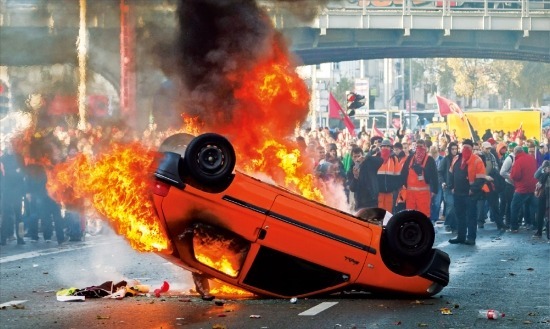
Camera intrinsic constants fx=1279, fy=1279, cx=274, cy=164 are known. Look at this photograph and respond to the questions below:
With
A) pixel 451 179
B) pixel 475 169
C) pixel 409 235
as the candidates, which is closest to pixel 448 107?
pixel 451 179

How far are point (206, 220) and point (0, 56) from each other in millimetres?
10430

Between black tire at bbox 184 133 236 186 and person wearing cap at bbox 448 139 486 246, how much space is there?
42.7 ft

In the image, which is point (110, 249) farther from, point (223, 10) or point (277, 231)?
point (277, 231)

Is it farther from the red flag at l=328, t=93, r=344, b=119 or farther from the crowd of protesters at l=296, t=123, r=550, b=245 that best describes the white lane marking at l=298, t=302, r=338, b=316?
the red flag at l=328, t=93, r=344, b=119

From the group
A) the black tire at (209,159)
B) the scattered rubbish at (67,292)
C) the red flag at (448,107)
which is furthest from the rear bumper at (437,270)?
the red flag at (448,107)

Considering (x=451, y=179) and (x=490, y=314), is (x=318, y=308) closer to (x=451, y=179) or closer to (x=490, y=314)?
(x=490, y=314)

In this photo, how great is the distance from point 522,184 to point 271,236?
1724cm

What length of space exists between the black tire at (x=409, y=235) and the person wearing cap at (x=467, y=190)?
11620 mm

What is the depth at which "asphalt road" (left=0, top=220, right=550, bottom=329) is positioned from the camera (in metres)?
11.5

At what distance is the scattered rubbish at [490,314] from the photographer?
12.0 m

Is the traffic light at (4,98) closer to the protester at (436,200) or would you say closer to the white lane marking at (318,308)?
the white lane marking at (318,308)

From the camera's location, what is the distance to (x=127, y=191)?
12.8m

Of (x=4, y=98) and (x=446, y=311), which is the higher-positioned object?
(x=4, y=98)

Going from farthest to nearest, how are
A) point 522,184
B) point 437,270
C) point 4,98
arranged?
point 522,184
point 4,98
point 437,270
